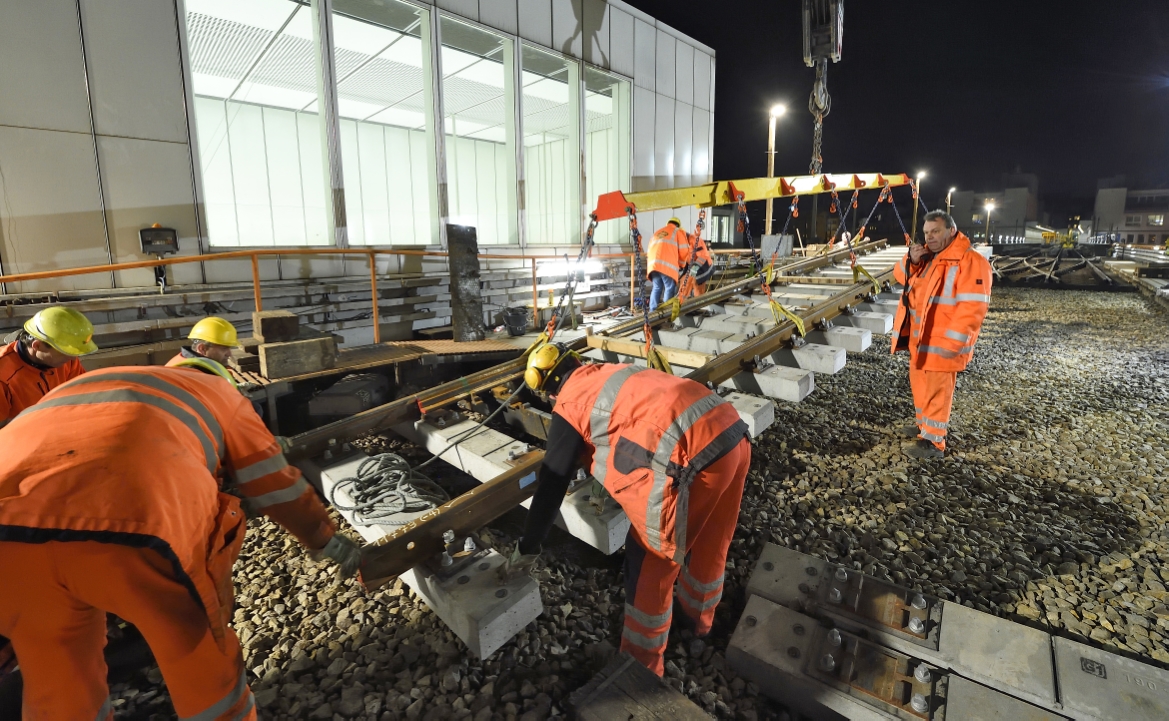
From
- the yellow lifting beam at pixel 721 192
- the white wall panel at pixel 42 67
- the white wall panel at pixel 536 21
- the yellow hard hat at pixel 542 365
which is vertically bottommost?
the yellow hard hat at pixel 542 365

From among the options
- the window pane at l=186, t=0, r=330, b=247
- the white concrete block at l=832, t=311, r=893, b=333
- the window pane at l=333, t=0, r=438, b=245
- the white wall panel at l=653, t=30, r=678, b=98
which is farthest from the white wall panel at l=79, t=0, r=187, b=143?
the white wall panel at l=653, t=30, r=678, b=98

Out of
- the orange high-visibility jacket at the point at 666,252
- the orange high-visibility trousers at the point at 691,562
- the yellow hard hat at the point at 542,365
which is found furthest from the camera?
the orange high-visibility jacket at the point at 666,252

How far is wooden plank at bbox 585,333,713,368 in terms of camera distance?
4.69 m

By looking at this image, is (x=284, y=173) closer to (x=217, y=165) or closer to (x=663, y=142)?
(x=217, y=165)

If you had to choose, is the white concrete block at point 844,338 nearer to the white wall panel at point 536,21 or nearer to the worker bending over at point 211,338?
the worker bending over at point 211,338

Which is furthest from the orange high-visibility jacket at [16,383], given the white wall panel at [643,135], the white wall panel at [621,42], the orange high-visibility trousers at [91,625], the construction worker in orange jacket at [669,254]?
the white wall panel at [621,42]

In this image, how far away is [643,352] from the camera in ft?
15.7

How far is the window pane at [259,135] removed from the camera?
10.6 meters

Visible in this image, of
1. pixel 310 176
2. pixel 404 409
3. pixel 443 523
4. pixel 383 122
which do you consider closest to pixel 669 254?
pixel 404 409

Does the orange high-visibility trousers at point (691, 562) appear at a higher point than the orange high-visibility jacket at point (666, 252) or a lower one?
lower

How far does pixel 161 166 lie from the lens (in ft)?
22.4

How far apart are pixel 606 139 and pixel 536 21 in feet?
12.1

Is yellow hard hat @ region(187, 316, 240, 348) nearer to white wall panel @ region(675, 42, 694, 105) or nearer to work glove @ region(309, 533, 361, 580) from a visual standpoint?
work glove @ region(309, 533, 361, 580)

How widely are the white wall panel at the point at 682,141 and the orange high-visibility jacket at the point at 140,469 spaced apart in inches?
552
